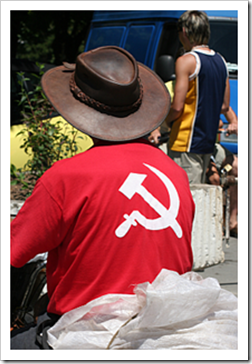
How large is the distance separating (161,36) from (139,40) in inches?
17.7

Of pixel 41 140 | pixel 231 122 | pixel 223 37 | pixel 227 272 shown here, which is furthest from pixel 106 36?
pixel 227 272

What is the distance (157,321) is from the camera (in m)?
1.49

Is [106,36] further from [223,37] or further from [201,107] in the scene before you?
[201,107]

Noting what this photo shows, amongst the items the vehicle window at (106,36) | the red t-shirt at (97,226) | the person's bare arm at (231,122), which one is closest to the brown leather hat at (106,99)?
the red t-shirt at (97,226)

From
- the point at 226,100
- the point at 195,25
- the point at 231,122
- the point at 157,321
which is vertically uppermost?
the point at 195,25

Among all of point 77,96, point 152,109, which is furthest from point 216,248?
point 77,96

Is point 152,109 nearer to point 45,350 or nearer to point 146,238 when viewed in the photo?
point 146,238

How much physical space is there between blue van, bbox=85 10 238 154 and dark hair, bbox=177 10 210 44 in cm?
167

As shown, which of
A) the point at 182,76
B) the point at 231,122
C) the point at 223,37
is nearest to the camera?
the point at 182,76

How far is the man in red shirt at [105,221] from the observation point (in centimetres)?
168

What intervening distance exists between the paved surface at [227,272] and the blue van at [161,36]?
5.38ft

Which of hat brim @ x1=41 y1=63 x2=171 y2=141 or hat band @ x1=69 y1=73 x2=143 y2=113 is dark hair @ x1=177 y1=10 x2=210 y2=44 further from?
hat band @ x1=69 y1=73 x2=143 y2=113

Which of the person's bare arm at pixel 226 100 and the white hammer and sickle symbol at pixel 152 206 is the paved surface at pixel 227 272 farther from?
the white hammer and sickle symbol at pixel 152 206

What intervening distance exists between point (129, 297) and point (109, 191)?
1.42 feet
